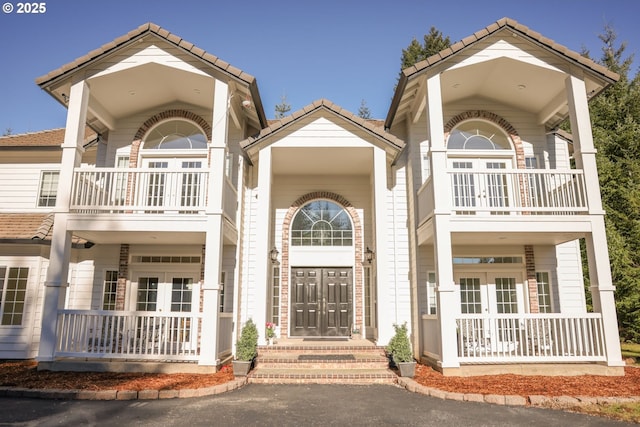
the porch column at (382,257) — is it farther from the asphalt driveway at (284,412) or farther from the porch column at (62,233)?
the porch column at (62,233)

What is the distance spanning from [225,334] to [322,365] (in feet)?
8.44

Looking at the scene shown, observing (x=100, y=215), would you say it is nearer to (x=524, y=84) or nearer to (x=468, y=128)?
(x=468, y=128)

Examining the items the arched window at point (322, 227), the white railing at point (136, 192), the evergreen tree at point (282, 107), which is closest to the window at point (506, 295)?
the arched window at point (322, 227)

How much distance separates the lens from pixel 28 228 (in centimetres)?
1192

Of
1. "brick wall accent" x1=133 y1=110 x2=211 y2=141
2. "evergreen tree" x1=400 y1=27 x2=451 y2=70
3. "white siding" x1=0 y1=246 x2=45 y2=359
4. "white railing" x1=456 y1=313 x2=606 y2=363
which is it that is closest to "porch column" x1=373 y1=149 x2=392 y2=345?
"white railing" x1=456 y1=313 x2=606 y2=363

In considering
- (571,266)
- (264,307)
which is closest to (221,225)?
(264,307)

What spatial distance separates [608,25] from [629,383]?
25376 millimetres

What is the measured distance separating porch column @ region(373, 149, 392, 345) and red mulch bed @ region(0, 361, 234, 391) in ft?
11.9

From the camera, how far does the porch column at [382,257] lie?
403 inches

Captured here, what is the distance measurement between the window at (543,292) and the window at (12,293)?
13440mm

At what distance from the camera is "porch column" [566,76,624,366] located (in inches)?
356

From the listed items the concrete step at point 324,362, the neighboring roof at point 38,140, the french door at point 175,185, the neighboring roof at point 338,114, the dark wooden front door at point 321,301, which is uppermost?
the neighboring roof at point 38,140

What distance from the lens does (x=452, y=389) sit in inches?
300

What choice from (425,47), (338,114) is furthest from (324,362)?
(425,47)
